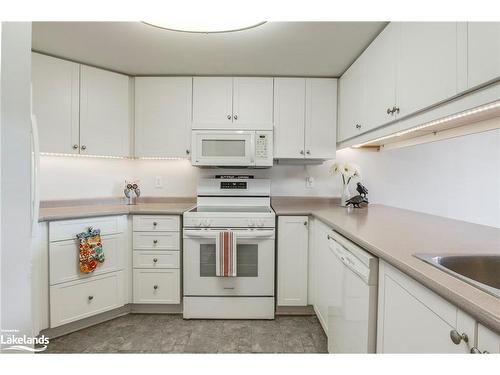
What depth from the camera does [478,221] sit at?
1.49 metres

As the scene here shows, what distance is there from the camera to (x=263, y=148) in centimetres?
233

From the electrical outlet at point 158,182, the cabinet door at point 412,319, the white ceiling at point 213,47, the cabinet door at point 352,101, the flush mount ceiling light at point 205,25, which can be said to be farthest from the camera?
the electrical outlet at point 158,182

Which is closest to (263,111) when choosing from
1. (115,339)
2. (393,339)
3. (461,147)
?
(461,147)

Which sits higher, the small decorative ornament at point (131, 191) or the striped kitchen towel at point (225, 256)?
the small decorative ornament at point (131, 191)

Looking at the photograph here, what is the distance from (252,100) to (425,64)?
58.7 inches

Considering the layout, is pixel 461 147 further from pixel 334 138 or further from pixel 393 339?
pixel 393 339

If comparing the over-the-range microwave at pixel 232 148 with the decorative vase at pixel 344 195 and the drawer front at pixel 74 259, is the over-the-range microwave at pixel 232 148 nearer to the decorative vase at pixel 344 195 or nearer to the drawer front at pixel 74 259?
the decorative vase at pixel 344 195

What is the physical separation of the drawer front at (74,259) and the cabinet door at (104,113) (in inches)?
31.7

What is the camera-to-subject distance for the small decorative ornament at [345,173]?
7.91 ft

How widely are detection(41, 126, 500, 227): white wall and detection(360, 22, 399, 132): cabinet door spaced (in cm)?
52

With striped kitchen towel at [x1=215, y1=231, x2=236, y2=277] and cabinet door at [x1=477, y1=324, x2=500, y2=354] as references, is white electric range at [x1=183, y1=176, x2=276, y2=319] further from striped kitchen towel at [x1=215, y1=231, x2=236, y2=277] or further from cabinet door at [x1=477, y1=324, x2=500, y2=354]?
cabinet door at [x1=477, y1=324, x2=500, y2=354]

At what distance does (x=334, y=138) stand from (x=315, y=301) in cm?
148

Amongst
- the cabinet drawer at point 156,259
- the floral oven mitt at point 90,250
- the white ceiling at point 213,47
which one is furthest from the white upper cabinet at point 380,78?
the floral oven mitt at point 90,250

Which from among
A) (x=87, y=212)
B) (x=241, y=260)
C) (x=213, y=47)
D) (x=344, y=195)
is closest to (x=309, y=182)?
(x=344, y=195)
